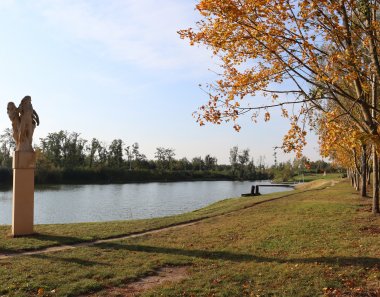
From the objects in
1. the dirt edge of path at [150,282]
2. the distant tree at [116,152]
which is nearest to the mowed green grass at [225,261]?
the dirt edge of path at [150,282]

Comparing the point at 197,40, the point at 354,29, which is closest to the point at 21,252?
the point at 197,40

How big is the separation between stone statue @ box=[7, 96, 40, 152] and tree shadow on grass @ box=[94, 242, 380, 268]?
12.9 feet

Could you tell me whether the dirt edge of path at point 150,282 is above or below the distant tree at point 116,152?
below

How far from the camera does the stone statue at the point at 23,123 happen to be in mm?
12102

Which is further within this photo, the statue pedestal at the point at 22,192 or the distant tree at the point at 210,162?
the distant tree at the point at 210,162

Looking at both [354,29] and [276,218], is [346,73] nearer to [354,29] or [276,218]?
[354,29]

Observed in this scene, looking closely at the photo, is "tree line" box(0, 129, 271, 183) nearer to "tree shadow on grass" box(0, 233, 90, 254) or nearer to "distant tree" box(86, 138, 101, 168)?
"distant tree" box(86, 138, 101, 168)

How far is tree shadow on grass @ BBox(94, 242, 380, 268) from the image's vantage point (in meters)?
8.30

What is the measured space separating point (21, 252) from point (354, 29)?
902 centimetres

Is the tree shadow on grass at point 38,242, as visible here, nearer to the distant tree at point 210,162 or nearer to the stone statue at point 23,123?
the stone statue at point 23,123

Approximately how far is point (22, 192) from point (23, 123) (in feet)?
6.88

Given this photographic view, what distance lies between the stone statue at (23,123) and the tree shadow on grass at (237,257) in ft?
12.9

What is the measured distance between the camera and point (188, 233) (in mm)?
12805

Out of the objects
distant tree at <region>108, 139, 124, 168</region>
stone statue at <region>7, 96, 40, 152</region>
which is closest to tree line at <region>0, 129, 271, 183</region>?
distant tree at <region>108, 139, 124, 168</region>
